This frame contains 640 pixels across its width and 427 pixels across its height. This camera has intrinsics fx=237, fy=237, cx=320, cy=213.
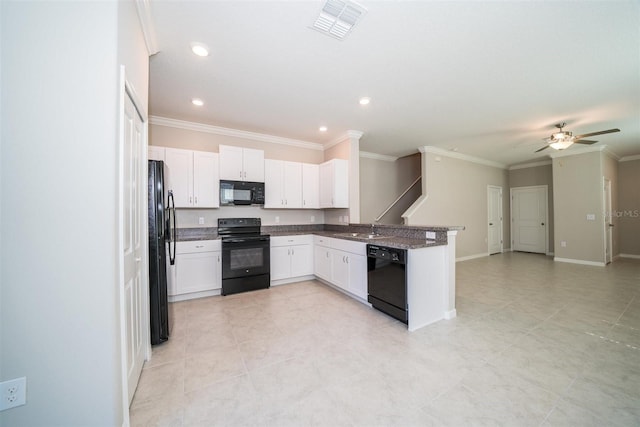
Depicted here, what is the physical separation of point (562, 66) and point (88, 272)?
432 centimetres

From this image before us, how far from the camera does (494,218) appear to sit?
280 inches

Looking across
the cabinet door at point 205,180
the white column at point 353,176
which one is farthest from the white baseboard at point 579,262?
the cabinet door at point 205,180

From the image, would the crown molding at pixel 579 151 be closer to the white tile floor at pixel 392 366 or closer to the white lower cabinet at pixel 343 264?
the white tile floor at pixel 392 366

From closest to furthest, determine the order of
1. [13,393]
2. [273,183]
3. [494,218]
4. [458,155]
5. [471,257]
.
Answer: [13,393] < [273,183] < [458,155] < [471,257] < [494,218]

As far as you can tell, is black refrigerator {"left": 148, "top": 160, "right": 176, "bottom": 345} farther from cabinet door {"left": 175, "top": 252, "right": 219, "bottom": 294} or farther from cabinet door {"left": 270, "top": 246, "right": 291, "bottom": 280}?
cabinet door {"left": 270, "top": 246, "right": 291, "bottom": 280}

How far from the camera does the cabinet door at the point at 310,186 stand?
466 cm

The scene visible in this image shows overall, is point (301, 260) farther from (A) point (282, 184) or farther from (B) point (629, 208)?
(B) point (629, 208)

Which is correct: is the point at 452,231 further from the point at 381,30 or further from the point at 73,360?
the point at 73,360

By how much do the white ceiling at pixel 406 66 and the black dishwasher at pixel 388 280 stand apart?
6.56ft

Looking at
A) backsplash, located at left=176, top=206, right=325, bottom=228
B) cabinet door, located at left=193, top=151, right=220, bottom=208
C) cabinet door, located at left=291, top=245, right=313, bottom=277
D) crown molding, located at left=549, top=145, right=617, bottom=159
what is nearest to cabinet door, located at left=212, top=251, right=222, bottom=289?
backsplash, located at left=176, top=206, right=325, bottom=228

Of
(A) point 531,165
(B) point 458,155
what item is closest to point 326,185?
(B) point 458,155

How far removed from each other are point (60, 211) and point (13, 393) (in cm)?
84

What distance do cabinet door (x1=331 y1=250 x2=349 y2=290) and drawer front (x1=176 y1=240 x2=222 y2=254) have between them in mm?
1789

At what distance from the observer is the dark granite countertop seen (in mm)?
2795
